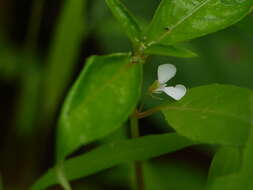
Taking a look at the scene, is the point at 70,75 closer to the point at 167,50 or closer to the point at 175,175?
the point at 175,175

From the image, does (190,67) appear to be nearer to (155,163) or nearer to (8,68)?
(155,163)

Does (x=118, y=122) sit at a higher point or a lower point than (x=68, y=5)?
lower

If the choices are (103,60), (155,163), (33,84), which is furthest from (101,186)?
(103,60)

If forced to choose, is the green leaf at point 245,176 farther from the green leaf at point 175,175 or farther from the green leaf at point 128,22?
the green leaf at point 175,175

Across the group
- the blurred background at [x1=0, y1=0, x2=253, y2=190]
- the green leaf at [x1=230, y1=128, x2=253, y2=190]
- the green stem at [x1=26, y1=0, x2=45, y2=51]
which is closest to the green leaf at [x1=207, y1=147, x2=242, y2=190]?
the green leaf at [x1=230, y1=128, x2=253, y2=190]

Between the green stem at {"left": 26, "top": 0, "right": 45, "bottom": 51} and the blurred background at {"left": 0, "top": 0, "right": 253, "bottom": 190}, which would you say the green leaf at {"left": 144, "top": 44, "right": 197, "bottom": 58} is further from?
the green stem at {"left": 26, "top": 0, "right": 45, "bottom": 51}

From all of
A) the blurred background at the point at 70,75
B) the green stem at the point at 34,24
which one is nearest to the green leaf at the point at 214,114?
the blurred background at the point at 70,75
